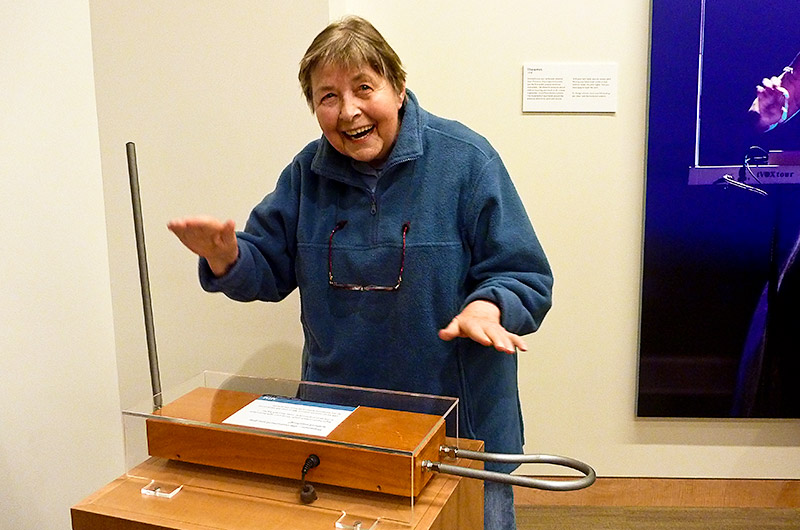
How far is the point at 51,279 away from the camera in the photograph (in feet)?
5.98

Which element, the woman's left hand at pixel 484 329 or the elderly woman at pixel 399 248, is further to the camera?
the elderly woman at pixel 399 248

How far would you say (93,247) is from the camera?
1.97 m

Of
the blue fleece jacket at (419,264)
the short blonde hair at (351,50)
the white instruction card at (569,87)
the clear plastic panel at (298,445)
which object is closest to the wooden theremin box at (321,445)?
the clear plastic panel at (298,445)

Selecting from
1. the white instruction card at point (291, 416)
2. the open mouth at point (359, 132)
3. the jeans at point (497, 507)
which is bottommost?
the jeans at point (497, 507)

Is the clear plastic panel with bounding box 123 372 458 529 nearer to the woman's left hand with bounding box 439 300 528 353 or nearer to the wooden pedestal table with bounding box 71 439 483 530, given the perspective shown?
the wooden pedestal table with bounding box 71 439 483 530

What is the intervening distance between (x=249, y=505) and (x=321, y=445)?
13 centimetres

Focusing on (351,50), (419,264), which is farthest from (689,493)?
(351,50)

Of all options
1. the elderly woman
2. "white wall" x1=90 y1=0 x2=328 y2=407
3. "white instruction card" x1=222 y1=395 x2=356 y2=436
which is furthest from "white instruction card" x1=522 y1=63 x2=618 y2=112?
"white instruction card" x1=222 y1=395 x2=356 y2=436

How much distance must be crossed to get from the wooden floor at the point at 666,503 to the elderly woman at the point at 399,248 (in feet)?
4.32

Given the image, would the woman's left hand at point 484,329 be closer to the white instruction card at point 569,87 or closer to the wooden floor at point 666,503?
the white instruction card at point 569,87

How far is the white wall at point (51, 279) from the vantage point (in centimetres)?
171

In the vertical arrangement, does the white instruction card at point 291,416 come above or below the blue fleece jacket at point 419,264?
below

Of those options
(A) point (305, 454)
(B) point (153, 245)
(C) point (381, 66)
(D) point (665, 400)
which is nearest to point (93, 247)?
(B) point (153, 245)

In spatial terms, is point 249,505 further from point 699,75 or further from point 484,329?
point 699,75
